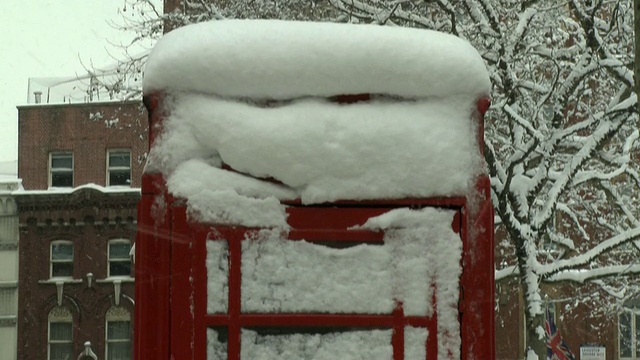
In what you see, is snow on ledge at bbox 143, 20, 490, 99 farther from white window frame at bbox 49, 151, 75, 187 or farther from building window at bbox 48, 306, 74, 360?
white window frame at bbox 49, 151, 75, 187

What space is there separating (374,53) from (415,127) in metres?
0.28

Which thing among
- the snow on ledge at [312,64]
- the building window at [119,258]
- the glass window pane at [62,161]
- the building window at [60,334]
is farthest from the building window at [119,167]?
the snow on ledge at [312,64]

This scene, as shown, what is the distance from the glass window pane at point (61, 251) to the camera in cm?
3425

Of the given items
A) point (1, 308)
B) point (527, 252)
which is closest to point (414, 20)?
point (527, 252)

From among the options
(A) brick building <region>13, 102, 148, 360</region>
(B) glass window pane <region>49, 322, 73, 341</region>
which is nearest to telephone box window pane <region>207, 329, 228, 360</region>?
(A) brick building <region>13, 102, 148, 360</region>

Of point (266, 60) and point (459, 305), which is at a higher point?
point (266, 60)

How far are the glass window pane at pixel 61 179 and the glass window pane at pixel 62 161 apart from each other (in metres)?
0.24

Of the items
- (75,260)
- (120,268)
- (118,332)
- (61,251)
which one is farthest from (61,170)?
(118,332)

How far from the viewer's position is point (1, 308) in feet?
113

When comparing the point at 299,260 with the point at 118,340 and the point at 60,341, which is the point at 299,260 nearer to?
the point at 118,340

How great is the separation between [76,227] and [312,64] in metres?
32.1

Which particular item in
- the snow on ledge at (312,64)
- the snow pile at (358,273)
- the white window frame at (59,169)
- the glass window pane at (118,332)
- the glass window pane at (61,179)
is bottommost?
the glass window pane at (118,332)

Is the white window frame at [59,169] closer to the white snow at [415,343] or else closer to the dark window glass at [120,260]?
the dark window glass at [120,260]

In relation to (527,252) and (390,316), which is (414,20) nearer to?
(527,252)
